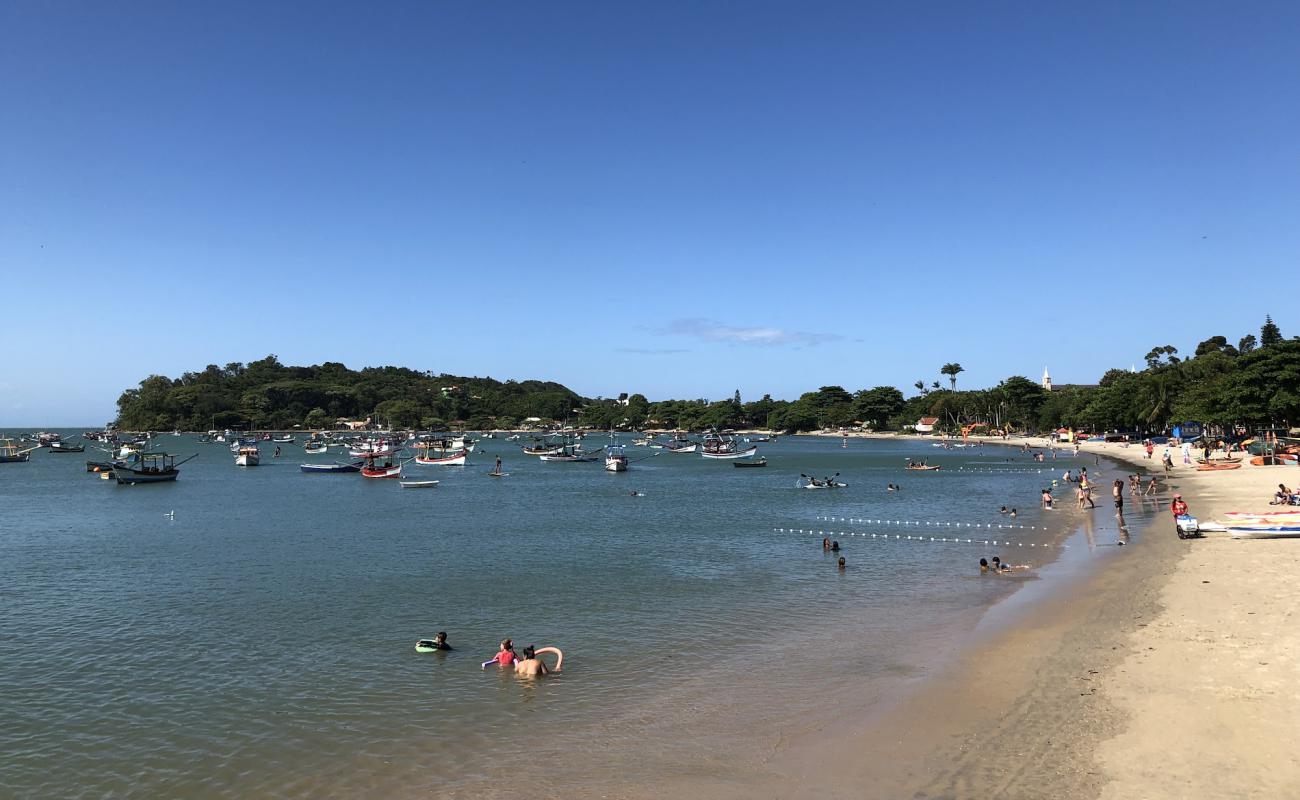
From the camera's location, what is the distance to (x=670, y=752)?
12414mm

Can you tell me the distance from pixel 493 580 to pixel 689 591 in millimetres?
7386

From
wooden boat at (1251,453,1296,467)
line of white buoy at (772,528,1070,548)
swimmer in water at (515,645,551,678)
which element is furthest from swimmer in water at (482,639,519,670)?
wooden boat at (1251,453,1296,467)

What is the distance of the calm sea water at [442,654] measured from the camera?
12.5 m

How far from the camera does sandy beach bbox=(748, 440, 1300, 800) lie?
406 inches

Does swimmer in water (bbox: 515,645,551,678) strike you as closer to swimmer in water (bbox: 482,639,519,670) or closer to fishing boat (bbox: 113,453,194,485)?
swimmer in water (bbox: 482,639,519,670)

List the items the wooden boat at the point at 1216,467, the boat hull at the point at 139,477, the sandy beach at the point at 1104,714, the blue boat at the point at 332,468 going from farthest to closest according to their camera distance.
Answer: the blue boat at the point at 332,468 → the boat hull at the point at 139,477 → the wooden boat at the point at 1216,467 → the sandy beach at the point at 1104,714

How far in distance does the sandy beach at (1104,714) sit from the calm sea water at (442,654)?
1.26 meters

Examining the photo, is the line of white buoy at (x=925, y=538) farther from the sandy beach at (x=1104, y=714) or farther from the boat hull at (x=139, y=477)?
the boat hull at (x=139, y=477)

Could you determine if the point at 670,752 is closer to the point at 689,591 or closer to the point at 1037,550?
the point at 689,591

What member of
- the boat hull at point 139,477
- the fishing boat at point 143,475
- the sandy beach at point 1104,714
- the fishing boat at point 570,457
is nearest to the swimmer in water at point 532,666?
the sandy beach at point 1104,714

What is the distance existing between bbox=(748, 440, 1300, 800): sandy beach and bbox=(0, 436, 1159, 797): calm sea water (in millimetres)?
1256

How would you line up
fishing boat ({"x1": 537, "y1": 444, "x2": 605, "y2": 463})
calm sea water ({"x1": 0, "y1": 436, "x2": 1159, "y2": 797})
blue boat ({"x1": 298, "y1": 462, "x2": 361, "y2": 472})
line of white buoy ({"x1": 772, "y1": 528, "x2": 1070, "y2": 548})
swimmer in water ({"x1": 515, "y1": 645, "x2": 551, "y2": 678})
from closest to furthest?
calm sea water ({"x1": 0, "y1": 436, "x2": 1159, "y2": 797}) < swimmer in water ({"x1": 515, "y1": 645, "x2": 551, "y2": 678}) < line of white buoy ({"x1": 772, "y1": 528, "x2": 1070, "y2": 548}) < blue boat ({"x1": 298, "y1": 462, "x2": 361, "y2": 472}) < fishing boat ({"x1": 537, "y1": 444, "x2": 605, "y2": 463})

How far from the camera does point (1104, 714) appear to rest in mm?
12508

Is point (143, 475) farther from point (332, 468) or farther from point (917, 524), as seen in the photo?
point (917, 524)
